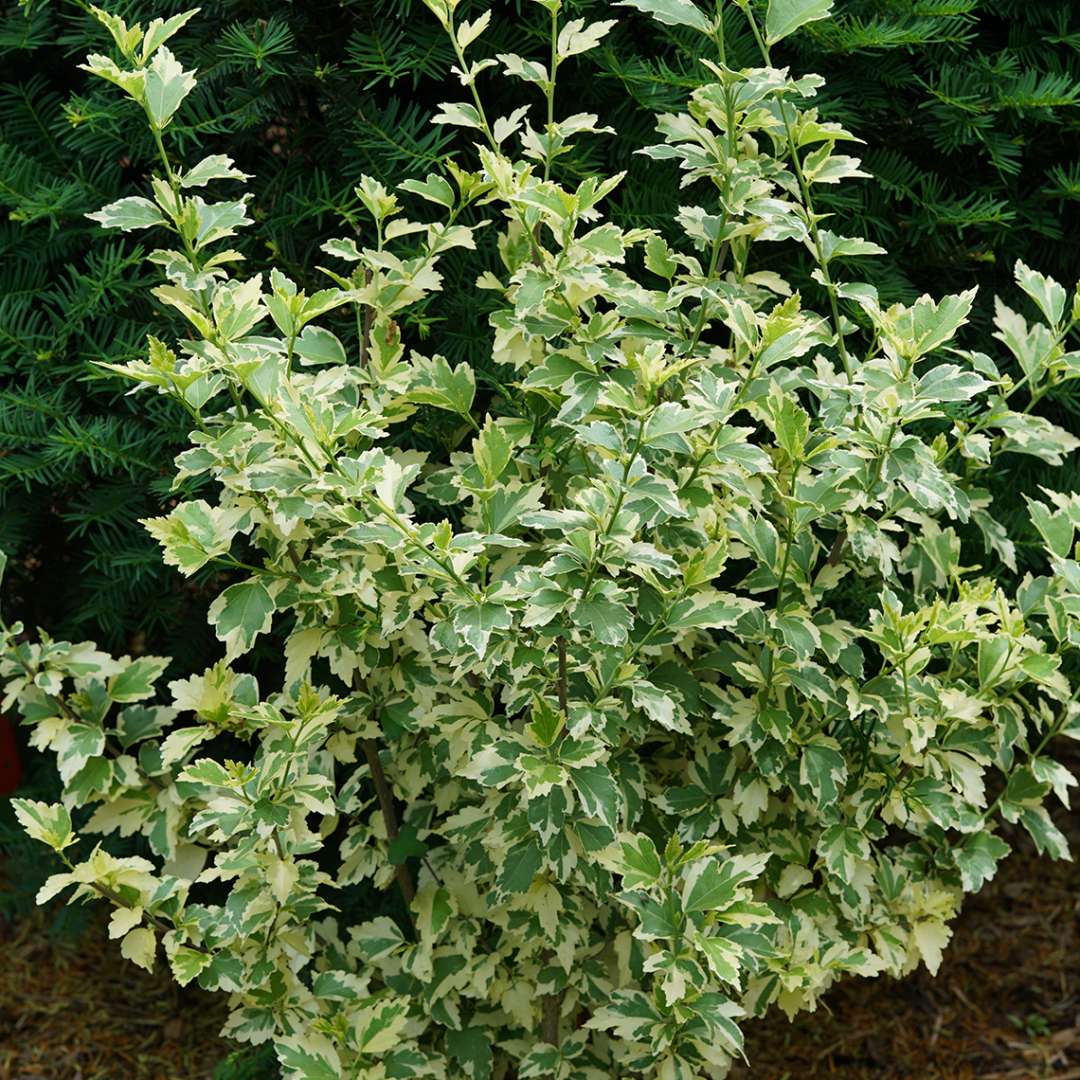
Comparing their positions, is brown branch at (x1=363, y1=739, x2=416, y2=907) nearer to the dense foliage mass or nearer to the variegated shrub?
the variegated shrub

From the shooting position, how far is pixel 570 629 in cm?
162

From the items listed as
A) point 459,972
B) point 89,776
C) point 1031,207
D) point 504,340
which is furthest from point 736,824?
point 1031,207

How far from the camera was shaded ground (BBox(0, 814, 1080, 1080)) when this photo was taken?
270 centimetres

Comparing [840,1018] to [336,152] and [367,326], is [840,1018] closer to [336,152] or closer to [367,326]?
[367,326]

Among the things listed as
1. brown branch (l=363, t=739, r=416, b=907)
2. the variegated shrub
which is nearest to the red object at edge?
the variegated shrub

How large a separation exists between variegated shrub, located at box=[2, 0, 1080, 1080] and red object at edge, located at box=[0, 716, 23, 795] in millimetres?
901

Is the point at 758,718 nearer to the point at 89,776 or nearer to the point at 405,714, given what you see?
the point at 405,714

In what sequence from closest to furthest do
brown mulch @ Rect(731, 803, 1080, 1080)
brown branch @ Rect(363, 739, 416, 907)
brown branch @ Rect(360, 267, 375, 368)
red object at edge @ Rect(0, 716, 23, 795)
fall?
brown branch @ Rect(360, 267, 375, 368) < brown branch @ Rect(363, 739, 416, 907) < brown mulch @ Rect(731, 803, 1080, 1080) < red object at edge @ Rect(0, 716, 23, 795)

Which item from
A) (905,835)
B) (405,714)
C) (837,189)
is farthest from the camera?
(905,835)

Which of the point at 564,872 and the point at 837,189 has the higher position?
the point at 837,189

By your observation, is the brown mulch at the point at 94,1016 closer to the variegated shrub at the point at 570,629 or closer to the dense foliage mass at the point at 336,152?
the variegated shrub at the point at 570,629

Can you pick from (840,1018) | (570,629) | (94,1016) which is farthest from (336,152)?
(840,1018)

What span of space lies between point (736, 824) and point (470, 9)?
1.38 meters

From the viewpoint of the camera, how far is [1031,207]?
234cm
